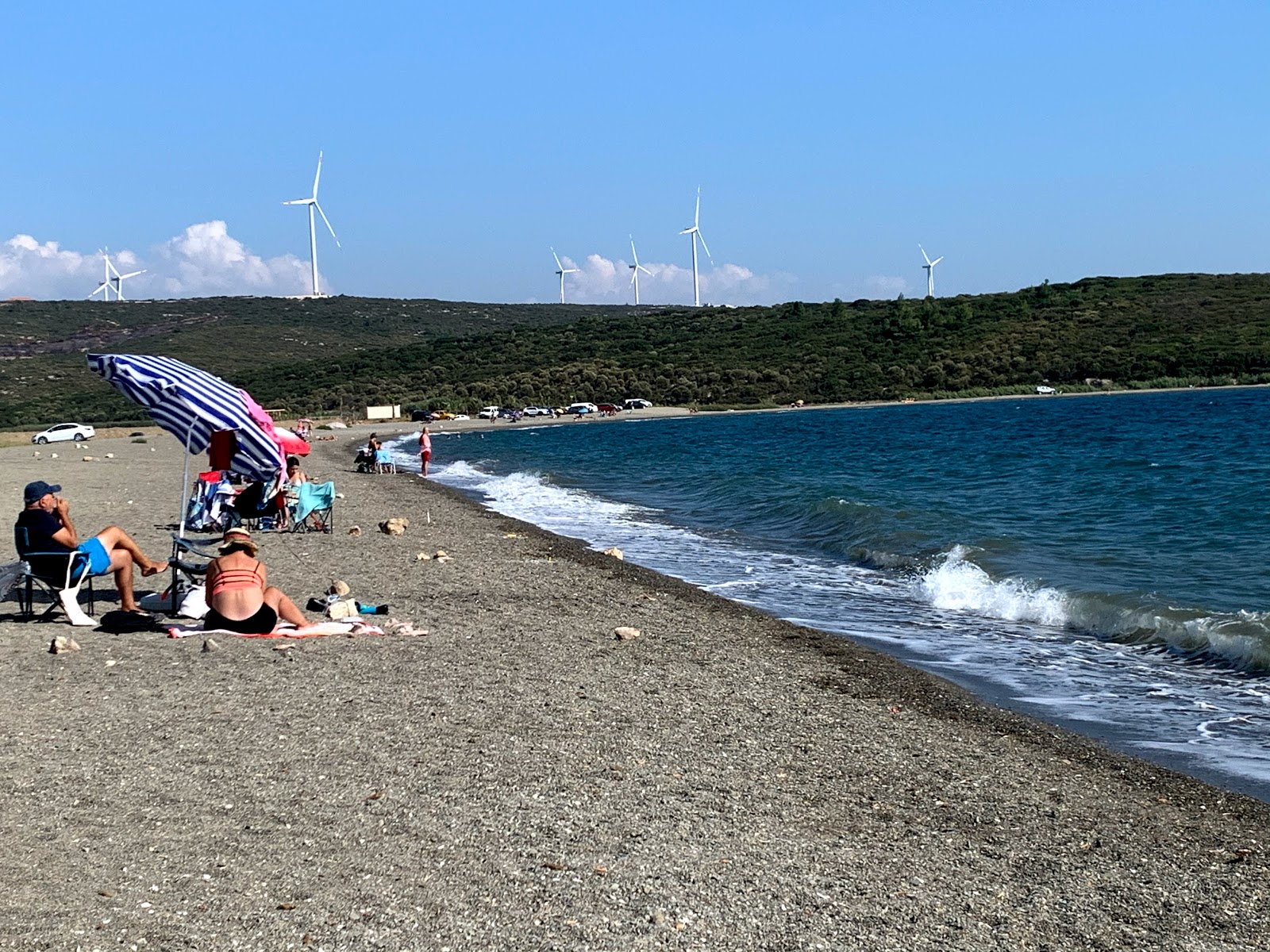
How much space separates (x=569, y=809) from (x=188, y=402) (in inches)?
318

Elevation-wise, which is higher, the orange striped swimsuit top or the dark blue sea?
the orange striped swimsuit top

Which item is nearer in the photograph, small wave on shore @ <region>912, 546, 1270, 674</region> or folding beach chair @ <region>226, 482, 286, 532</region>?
small wave on shore @ <region>912, 546, 1270, 674</region>

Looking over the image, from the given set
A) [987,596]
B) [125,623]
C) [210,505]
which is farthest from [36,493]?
[987,596]

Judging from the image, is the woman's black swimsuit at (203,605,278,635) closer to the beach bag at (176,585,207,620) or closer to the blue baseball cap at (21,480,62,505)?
the beach bag at (176,585,207,620)

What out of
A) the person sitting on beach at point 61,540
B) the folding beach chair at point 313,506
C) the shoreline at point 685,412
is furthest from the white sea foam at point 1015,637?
the shoreline at point 685,412

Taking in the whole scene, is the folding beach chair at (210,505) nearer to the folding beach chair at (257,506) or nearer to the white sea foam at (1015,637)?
the folding beach chair at (257,506)

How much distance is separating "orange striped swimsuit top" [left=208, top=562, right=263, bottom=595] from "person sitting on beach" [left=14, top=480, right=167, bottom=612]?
1144mm

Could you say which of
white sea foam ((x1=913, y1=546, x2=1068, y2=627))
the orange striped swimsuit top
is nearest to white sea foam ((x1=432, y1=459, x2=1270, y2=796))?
white sea foam ((x1=913, y1=546, x2=1068, y2=627))

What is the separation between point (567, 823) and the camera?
6082 millimetres

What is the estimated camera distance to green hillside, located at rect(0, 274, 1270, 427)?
98875 millimetres

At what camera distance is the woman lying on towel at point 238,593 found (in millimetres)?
10438

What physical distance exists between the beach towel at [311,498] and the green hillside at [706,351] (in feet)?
245

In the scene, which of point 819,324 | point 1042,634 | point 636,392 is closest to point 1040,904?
point 1042,634

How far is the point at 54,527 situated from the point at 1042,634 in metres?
9.12
